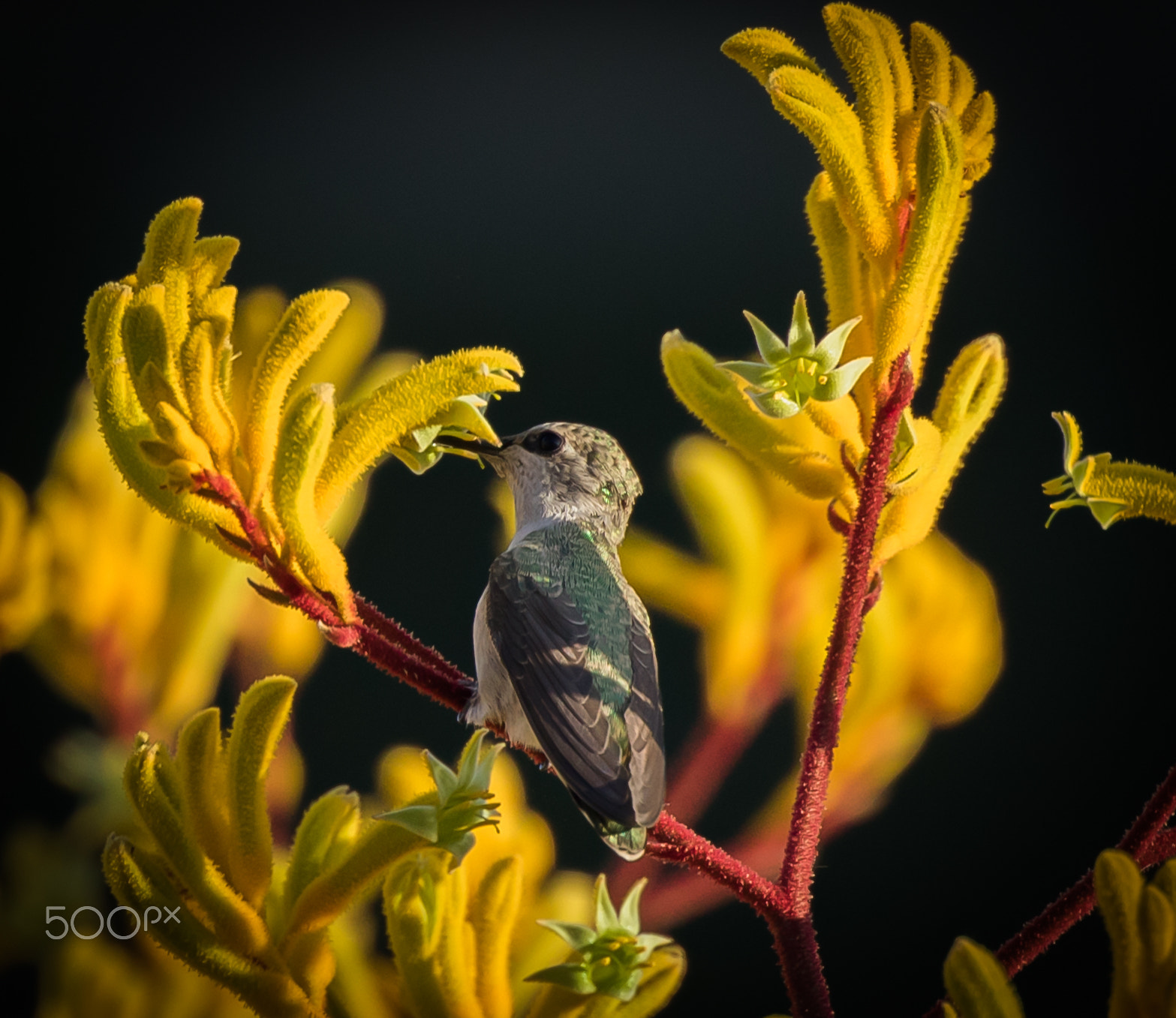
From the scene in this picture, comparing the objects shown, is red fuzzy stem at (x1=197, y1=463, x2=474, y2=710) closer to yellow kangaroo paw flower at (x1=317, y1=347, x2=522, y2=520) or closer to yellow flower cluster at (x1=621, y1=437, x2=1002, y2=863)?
yellow kangaroo paw flower at (x1=317, y1=347, x2=522, y2=520)

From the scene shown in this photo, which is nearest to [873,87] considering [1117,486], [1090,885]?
[1117,486]

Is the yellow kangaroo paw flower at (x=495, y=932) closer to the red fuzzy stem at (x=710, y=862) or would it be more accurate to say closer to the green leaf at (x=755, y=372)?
the red fuzzy stem at (x=710, y=862)

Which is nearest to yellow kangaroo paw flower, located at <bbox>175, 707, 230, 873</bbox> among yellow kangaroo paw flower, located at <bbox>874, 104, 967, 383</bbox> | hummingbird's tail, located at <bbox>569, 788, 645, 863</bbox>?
hummingbird's tail, located at <bbox>569, 788, 645, 863</bbox>

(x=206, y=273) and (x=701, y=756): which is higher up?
(x=206, y=273)

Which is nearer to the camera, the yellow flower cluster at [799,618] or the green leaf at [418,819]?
the green leaf at [418,819]

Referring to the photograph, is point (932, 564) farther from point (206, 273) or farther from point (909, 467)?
point (206, 273)

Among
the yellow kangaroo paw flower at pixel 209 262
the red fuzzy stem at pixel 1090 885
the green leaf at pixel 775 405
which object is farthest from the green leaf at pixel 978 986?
the yellow kangaroo paw flower at pixel 209 262

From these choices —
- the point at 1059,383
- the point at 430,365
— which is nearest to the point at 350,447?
the point at 430,365
